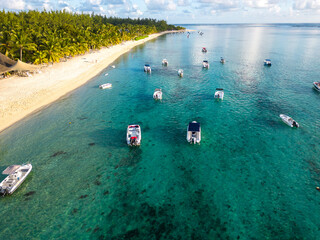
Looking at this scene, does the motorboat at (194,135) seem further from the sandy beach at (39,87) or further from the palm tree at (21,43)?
the palm tree at (21,43)

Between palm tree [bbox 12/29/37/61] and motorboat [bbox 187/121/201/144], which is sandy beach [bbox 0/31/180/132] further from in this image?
motorboat [bbox 187/121/201/144]

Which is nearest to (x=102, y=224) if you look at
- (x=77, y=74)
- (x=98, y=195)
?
(x=98, y=195)

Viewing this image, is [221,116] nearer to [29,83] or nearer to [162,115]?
[162,115]

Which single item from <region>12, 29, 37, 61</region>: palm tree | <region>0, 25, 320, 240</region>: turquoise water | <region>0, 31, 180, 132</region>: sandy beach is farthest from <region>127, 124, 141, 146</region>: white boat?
<region>12, 29, 37, 61</region>: palm tree

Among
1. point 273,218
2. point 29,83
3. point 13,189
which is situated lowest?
point 273,218

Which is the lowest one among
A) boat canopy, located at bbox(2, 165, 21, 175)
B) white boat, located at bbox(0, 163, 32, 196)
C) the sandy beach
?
white boat, located at bbox(0, 163, 32, 196)

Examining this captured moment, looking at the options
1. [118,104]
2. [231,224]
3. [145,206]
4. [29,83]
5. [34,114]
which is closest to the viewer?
[231,224]

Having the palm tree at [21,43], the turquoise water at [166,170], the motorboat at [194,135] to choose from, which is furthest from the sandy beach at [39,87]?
the motorboat at [194,135]
